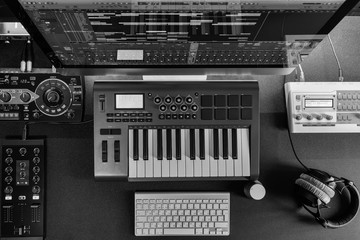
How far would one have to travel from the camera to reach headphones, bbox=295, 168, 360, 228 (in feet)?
4.49

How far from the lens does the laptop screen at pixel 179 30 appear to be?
1056 millimetres

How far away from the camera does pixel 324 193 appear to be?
1363 mm

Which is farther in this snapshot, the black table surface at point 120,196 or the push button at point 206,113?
the black table surface at point 120,196

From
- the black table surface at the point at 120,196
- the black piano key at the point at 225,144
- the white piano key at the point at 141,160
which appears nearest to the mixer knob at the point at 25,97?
the black table surface at the point at 120,196

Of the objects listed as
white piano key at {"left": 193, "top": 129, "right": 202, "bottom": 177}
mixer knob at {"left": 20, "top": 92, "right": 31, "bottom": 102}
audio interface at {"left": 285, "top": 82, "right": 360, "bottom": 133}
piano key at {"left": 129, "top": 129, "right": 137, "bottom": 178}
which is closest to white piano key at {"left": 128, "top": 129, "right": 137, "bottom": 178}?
piano key at {"left": 129, "top": 129, "right": 137, "bottom": 178}

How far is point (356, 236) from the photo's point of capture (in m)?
1.51

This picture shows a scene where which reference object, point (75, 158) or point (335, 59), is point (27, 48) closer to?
point (75, 158)

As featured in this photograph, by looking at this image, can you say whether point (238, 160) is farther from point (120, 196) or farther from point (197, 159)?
point (120, 196)

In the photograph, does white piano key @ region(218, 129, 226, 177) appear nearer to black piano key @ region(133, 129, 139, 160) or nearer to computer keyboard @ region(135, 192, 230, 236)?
computer keyboard @ region(135, 192, 230, 236)

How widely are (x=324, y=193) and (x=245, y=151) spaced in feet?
1.08

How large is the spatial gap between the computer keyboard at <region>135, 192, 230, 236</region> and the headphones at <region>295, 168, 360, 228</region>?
1.03 ft

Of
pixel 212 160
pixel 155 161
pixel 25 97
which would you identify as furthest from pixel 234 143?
pixel 25 97

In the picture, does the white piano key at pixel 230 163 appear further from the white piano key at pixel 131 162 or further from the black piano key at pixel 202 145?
the white piano key at pixel 131 162

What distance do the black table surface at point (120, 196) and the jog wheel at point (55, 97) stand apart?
0.08 metres
